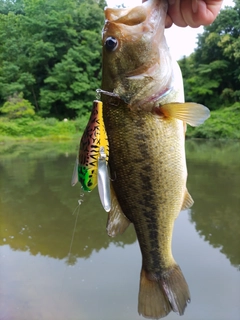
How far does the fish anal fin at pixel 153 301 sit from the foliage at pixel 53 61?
25.2 metres

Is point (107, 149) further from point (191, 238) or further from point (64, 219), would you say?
point (64, 219)

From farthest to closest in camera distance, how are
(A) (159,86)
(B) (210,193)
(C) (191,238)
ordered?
(B) (210,193), (C) (191,238), (A) (159,86)

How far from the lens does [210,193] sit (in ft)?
28.5

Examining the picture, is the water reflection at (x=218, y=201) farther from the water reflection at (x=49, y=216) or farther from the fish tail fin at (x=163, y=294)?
the fish tail fin at (x=163, y=294)

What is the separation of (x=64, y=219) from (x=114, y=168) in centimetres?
622

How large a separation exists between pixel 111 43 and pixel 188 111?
39cm

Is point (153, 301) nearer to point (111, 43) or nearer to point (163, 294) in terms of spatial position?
point (163, 294)

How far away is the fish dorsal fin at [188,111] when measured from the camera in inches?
51.1

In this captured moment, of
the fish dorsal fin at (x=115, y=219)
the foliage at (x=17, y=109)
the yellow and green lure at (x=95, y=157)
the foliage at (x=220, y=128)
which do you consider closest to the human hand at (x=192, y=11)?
the yellow and green lure at (x=95, y=157)

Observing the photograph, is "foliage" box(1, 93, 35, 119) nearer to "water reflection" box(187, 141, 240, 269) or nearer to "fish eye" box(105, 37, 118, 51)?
"water reflection" box(187, 141, 240, 269)

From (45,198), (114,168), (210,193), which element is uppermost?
(114,168)

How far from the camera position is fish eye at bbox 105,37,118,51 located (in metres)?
1.31

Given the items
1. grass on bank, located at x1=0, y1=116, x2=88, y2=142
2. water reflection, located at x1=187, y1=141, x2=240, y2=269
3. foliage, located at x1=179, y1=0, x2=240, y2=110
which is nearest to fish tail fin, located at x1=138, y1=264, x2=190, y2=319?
water reflection, located at x1=187, y1=141, x2=240, y2=269

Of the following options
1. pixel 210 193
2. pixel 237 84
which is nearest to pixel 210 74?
pixel 237 84
